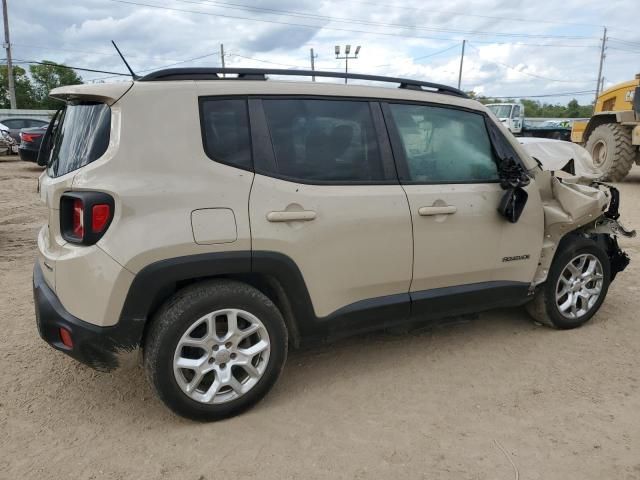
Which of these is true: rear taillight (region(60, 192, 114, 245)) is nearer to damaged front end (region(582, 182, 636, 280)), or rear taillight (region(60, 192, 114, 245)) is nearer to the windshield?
damaged front end (region(582, 182, 636, 280))

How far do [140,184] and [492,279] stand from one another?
239 cm

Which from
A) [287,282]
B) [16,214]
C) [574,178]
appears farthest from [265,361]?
[16,214]

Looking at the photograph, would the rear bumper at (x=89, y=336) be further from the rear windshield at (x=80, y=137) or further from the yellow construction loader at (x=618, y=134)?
the yellow construction loader at (x=618, y=134)

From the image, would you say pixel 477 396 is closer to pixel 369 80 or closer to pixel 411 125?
pixel 411 125

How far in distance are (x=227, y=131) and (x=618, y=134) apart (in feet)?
39.1

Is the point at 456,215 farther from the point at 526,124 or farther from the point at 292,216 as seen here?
the point at 526,124

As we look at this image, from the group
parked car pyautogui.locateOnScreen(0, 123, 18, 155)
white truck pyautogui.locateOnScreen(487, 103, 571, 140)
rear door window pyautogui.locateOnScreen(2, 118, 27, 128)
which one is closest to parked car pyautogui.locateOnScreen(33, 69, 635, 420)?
parked car pyautogui.locateOnScreen(0, 123, 18, 155)

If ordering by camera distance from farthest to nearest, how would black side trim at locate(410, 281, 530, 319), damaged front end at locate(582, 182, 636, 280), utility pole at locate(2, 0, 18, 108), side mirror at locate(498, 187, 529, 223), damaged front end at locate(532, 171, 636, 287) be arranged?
utility pole at locate(2, 0, 18, 108) → damaged front end at locate(582, 182, 636, 280) → damaged front end at locate(532, 171, 636, 287) → side mirror at locate(498, 187, 529, 223) → black side trim at locate(410, 281, 530, 319)

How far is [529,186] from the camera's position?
3.55 meters

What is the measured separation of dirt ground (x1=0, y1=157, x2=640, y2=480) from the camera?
95.0 inches

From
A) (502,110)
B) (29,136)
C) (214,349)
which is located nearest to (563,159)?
(214,349)

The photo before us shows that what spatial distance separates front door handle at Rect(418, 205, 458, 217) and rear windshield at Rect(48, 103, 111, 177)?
1808 mm

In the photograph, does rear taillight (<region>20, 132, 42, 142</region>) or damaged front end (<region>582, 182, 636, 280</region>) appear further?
rear taillight (<region>20, 132, 42, 142</region>)

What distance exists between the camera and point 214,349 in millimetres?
2660
